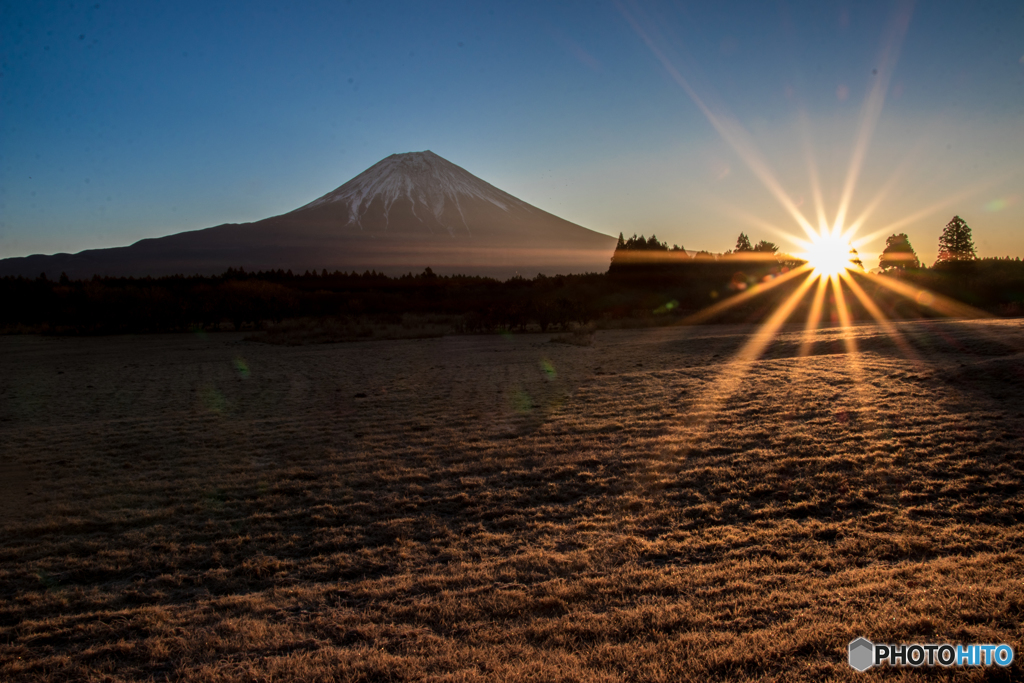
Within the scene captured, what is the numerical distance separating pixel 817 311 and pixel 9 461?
34338 millimetres

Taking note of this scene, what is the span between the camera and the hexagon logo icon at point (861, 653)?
2.35 metres

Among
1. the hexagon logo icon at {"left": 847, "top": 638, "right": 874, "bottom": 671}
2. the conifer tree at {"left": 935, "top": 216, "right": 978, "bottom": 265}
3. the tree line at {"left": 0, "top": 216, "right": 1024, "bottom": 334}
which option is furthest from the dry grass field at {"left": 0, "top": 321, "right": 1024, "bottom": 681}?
the conifer tree at {"left": 935, "top": 216, "right": 978, "bottom": 265}

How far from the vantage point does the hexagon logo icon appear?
2.35m

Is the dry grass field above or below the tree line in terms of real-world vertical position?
below

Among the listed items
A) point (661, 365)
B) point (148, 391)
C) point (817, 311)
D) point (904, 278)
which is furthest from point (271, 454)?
point (904, 278)

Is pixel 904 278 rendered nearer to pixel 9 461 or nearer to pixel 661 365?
pixel 661 365

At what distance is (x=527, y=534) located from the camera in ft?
13.7

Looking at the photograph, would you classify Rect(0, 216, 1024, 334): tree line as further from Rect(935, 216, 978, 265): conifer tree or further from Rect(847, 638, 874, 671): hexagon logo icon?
Rect(847, 638, 874, 671): hexagon logo icon
